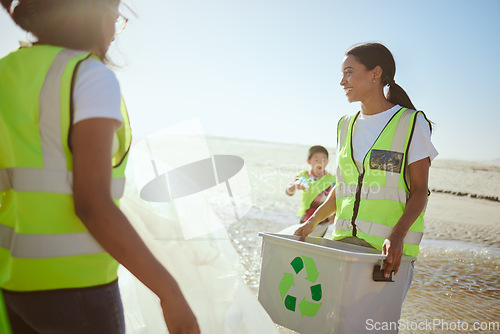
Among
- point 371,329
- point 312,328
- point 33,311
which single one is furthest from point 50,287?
point 371,329

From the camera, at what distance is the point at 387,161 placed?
2.16m

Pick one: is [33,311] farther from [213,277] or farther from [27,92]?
[213,277]

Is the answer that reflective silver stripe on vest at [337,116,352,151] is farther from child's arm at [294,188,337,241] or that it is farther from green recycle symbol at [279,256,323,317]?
green recycle symbol at [279,256,323,317]

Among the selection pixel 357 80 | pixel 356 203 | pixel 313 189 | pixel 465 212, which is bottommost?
pixel 465 212

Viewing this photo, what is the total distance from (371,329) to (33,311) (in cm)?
132

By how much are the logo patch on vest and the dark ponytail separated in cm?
40

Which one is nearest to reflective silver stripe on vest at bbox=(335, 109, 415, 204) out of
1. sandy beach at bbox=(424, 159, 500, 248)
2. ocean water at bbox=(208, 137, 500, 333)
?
ocean water at bbox=(208, 137, 500, 333)

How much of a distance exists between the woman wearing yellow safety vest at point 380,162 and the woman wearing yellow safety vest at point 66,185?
4.32ft

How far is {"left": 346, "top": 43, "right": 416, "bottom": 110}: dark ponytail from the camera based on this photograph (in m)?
2.37

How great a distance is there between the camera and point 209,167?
8.41 feet

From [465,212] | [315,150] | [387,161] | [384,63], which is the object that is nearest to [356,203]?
[387,161]

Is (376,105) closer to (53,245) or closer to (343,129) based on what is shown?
(343,129)

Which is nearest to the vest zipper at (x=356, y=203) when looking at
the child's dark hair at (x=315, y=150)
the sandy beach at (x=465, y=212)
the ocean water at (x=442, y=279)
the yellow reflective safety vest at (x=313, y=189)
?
the ocean water at (x=442, y=279)

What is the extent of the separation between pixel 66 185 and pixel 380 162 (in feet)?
5.41
